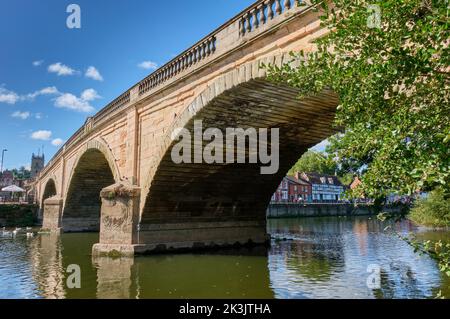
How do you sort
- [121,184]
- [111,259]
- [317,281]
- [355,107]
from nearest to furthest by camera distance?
[355,107] → [317,281] → [111,259] → [121,184]

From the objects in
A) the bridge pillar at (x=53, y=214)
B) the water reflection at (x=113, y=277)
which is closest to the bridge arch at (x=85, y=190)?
the bridge pillar at (x=53, y=214)

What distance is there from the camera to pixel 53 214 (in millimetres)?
33375

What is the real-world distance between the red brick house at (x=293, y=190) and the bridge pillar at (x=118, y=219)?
60.9 m

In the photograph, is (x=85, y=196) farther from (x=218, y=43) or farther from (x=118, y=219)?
(x=218, y=43)

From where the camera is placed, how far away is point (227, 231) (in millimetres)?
20953

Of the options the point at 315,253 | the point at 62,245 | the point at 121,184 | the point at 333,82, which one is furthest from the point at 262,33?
the point at 62,245

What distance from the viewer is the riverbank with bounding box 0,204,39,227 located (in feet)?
126

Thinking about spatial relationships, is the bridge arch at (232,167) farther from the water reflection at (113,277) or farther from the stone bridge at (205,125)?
the water reflection at (113,277)

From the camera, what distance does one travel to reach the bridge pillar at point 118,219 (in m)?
17.1

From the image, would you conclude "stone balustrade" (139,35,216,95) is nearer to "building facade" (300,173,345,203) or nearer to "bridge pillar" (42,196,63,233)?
"bridge pillar" (42,196,63,233)

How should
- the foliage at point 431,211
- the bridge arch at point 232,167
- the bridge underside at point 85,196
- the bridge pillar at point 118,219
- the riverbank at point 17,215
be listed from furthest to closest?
1. the riverbank at point 17,215
2. the bridge underside at point 85,196
3. the foliage at point 431,211
4. the bridge pillar at point 118,219
5. the bridge arch at point 232,167

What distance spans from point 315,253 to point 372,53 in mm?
15288

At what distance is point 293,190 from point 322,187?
11211mm
